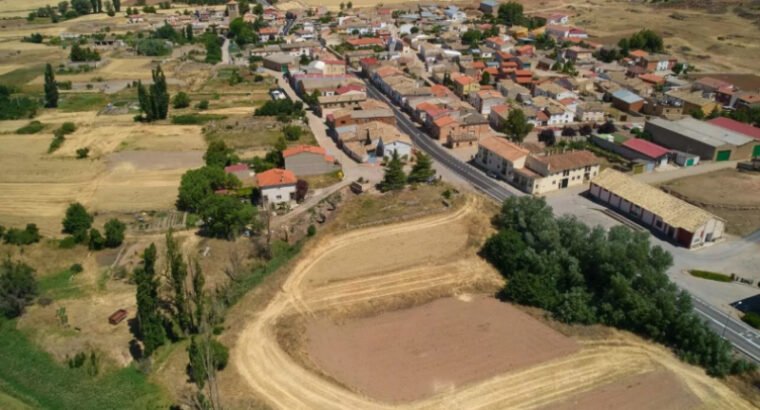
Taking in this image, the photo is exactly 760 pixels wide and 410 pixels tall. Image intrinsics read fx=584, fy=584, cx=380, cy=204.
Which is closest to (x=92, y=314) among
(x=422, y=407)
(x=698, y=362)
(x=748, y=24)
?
(x=422, y=407)

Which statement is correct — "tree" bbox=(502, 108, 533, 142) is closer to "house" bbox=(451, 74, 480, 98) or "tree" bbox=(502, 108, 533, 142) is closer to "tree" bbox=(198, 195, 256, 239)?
"house" bbox=(451, 74, 480, 98)

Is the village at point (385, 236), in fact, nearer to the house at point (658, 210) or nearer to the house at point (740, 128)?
the house at point (658, 210)

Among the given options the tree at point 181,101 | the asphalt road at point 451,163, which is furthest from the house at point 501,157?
the tree at point 181,101

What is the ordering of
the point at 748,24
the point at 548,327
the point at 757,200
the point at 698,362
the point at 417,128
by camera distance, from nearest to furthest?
the point at 698,362, the point at 548,327, the point at 757,200, the point at 417,128, the point at 748,24

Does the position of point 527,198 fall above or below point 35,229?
above

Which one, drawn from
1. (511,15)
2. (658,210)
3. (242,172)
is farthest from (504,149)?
(511,15)

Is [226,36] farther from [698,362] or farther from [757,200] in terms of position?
[698,362]
